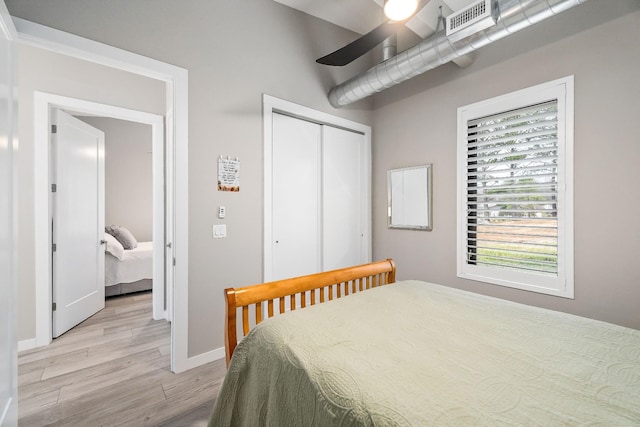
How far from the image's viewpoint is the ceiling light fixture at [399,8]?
1.57 m

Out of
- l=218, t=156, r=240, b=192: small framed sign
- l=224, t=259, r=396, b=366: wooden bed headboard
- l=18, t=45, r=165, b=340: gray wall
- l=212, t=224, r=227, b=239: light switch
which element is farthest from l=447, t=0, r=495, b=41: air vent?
l=18, t=45, r=165, b=340: gray wall

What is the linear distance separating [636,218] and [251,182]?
278 cm

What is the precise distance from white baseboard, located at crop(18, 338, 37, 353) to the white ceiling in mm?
3909

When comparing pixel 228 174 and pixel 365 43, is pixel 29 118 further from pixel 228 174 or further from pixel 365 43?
pixel 365 43

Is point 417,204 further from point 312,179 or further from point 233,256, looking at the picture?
point 233,256

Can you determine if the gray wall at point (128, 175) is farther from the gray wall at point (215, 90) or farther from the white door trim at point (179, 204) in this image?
the white door trim at point (179, 204)

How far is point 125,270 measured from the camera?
417 centimetres

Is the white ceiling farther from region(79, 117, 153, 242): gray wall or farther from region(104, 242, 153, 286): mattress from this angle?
region(79, 117, 153, 242): gray wall

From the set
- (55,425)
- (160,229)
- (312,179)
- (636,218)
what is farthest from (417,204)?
(55,425)

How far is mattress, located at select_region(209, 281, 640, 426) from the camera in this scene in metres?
0.75

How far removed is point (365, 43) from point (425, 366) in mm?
2057

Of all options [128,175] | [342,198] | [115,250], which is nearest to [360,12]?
[342,198]

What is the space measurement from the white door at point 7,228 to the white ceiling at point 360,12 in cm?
218

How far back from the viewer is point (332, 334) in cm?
117
